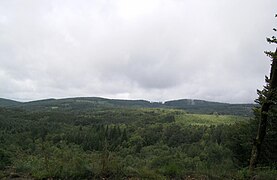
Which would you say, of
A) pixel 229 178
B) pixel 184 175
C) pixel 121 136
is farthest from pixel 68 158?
pixel 121 136

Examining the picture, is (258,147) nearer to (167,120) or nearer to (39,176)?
(39,176)

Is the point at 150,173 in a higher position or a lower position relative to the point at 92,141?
higher

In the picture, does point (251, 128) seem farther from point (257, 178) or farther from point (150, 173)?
point (150, 173)

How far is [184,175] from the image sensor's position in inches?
299

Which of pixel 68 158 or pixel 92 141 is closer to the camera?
pixel 68 158

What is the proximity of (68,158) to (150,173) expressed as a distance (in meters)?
2.77

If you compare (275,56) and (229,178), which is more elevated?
(275,56)

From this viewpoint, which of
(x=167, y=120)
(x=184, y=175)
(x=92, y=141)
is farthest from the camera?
(x=167, y=120)

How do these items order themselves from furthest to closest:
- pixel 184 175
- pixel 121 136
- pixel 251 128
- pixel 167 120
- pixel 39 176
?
pixel 167 120
pixel 121 136
pixel 251 128
pixel 184 175
pixel 39 176

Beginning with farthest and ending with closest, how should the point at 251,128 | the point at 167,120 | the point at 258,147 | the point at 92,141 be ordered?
the point at 167,120
the point at 92,141
the point at 251,128
the point at 258,147

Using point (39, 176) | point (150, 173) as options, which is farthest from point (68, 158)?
point (150, 173)

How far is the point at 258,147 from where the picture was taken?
26.6 feet

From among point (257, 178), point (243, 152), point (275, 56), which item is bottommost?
point (243, 152)

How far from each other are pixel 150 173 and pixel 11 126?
314 ft
